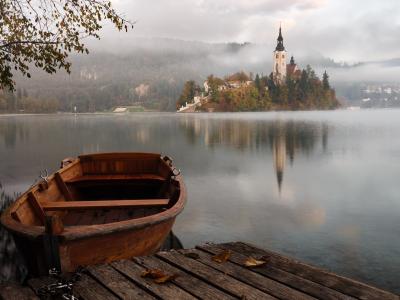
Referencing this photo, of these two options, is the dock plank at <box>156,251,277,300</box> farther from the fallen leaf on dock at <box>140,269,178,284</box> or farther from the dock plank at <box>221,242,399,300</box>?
the dock plank at <box>221,242,399,300</box>

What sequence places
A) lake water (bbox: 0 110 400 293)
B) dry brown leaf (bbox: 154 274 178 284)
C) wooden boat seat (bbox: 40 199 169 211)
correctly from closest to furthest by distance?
dry brown leaf (bbox: 154 274 178 284), wooden boat seat (bbox: 40 199 169 211), lake water (bbox: 0 110 400 293)

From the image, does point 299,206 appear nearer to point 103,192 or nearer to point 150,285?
point 103,192

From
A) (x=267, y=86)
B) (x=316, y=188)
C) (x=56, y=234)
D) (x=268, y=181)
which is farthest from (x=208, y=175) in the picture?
(x=267, y=86)

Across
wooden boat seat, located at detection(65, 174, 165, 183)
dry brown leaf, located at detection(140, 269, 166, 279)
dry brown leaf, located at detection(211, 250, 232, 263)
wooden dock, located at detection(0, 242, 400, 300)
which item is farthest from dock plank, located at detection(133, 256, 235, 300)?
wooden boat seat, located at detection(65, 174, 165, 183)

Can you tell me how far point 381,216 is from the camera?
1436 centimetres

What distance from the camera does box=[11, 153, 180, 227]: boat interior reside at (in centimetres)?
823

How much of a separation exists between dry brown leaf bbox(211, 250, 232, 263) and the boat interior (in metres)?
2.86

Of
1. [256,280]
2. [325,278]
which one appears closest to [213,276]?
[256,280]

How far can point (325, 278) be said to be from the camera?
516 centimetres

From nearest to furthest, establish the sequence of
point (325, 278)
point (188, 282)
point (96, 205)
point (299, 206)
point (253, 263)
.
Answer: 1. point (188, 282)
2. point (325, 278)
3. point (253, 263)
4. point (96, 205)
5. point (299, 206)

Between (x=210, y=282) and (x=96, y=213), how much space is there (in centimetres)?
544

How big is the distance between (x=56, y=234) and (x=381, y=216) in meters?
12.0

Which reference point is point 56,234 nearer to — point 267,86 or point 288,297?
point 288,297

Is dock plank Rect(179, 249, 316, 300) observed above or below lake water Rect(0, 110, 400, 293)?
above
